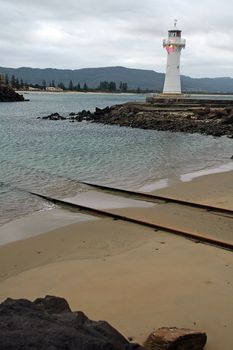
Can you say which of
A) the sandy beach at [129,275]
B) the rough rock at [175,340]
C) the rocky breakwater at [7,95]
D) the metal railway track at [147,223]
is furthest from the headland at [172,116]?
the rocky breakwater at [7,95]

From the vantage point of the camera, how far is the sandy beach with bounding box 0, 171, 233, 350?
5.46 m

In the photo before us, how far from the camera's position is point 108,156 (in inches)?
896

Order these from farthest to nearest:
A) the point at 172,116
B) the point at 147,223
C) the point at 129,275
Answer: the point at 172,116 → the point at 147,223 → the point at 129,275

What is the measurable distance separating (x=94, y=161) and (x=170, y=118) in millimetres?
23291

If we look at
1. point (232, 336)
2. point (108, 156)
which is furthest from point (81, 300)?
point (108, 156)

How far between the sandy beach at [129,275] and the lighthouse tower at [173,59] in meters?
50.8

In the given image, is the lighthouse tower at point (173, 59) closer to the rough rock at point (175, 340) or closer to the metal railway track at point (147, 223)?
the metal railway track at point (147, 223)

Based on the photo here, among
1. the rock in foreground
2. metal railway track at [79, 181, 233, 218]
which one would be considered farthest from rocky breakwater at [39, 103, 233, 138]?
the rock in foreground

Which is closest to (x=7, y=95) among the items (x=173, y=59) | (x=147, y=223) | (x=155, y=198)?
(x=173, y=59)

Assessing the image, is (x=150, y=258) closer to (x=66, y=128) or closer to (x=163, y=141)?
(x=163, y=141)

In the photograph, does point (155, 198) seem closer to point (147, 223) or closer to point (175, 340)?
point (147, 223)

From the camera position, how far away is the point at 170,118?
43.0 metres

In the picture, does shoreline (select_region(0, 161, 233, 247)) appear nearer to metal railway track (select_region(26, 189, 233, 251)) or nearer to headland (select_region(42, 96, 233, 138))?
metal railway track (select_region(26, 189, 233, 251))

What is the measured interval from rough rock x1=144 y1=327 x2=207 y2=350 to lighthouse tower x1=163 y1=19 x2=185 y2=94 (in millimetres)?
56276
